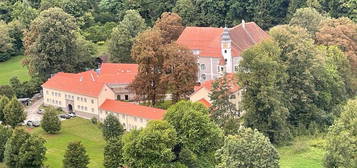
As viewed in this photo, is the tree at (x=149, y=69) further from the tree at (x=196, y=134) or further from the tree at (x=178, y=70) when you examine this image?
the tree at (x=196, y=134)

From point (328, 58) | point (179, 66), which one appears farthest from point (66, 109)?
point (328, 58)

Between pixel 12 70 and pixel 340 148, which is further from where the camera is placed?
pixel 12 70

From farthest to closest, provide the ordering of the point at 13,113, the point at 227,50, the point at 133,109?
the point at 227,50 → the point at 133,109 → the point at 13,113

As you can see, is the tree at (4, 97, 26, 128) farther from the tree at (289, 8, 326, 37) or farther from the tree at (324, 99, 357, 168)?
the tree at (289, 8, 326, 37)

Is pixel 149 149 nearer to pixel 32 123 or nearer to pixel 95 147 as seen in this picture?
pixel 95 147

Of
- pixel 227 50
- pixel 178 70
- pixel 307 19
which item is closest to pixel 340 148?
pixel 178 70

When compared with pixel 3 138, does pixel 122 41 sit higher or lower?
higher
